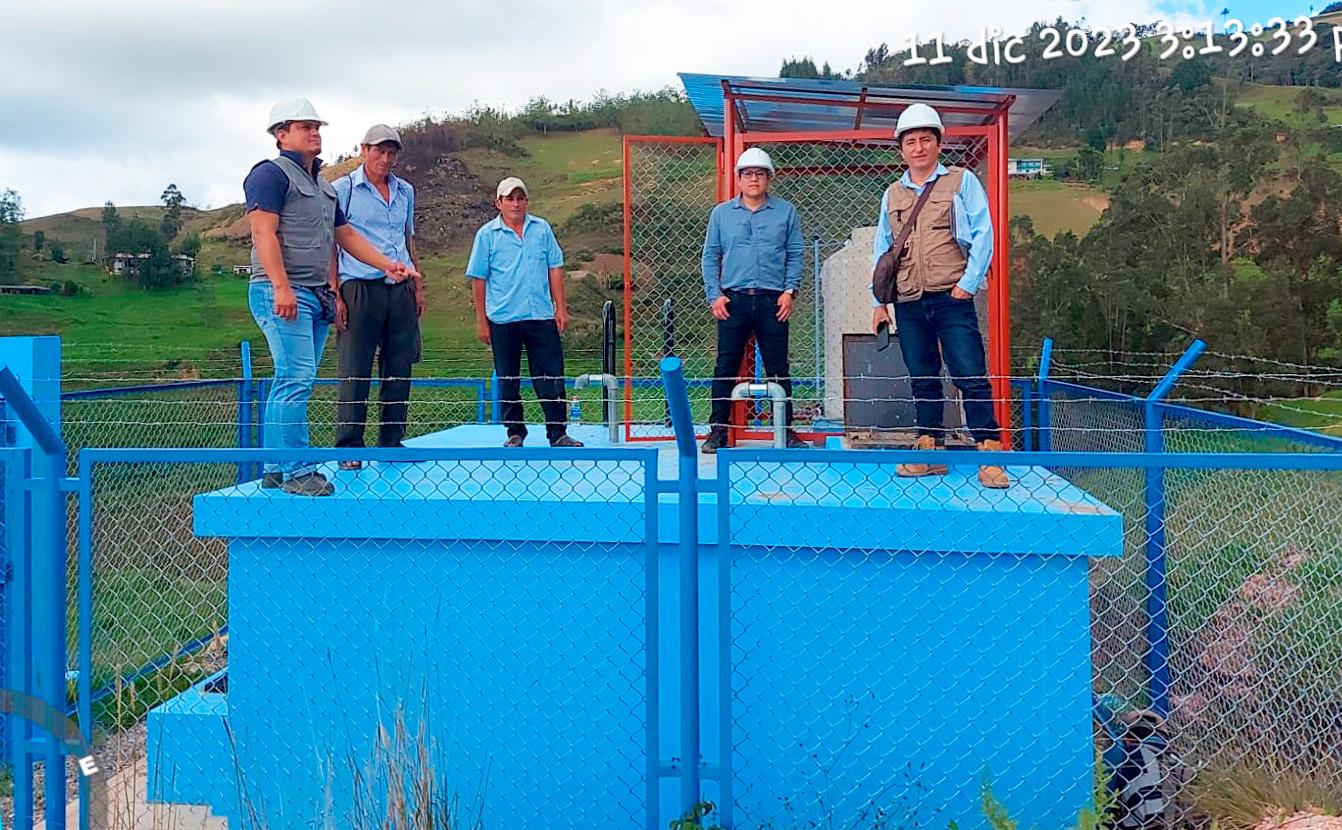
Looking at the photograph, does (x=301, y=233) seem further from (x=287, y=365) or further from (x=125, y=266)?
(x=125, y=266)

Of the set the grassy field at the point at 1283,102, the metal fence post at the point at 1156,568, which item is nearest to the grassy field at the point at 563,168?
the grassy field at the point at 1283,102

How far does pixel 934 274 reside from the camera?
15.5ft

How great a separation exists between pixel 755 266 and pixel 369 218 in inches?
76.6

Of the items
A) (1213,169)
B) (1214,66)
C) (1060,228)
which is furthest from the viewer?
(1214,66)

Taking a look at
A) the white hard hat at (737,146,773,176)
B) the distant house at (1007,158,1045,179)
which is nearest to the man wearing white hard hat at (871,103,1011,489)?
the white hard hat at (737,146,773,176)

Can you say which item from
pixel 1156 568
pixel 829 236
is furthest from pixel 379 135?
pixel 829 236

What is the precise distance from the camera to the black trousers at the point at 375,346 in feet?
16.5

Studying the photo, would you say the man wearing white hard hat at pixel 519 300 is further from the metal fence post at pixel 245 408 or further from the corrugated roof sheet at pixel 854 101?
the metal fence post at pixel 245 408

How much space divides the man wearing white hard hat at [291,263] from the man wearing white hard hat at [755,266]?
6.38 ft

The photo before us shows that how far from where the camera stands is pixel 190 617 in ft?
21.7

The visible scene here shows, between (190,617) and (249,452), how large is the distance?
4.04 meters

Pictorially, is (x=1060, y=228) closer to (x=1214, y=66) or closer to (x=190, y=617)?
(x=1214, y=66)

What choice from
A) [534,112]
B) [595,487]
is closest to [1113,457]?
[595,487]

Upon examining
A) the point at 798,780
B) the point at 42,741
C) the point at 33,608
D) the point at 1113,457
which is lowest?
the point at 798,780
